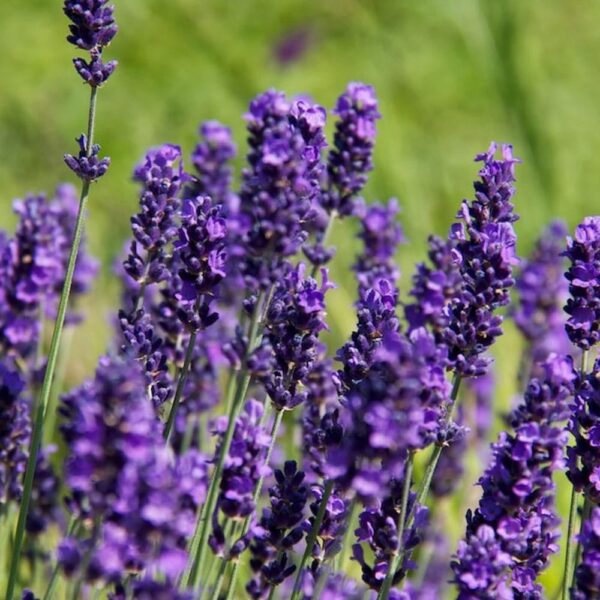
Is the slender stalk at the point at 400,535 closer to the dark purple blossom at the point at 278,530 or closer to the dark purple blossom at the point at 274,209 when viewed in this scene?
the dark purple blossom at the point at 278,530

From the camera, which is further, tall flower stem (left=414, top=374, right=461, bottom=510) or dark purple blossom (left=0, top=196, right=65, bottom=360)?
dark purple blossom (left=0, top=196, right=65, bottom=360)

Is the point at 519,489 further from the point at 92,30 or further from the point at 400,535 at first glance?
the point at 92,30

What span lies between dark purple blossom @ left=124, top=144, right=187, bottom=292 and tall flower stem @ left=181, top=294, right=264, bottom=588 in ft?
1.10

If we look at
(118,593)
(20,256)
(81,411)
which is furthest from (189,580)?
(20,256)

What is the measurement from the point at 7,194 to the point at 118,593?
4.58m

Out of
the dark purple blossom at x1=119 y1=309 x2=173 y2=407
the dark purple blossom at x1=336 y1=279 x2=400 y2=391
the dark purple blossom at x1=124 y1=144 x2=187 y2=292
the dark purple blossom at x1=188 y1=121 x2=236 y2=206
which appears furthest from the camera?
the dark purple blossom at x1=188 y1=121 x2=236 y2=206

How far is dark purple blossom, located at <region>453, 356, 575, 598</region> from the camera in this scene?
5.57ft

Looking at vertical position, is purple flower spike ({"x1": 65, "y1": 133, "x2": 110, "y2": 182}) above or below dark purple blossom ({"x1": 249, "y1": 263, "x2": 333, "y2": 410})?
above

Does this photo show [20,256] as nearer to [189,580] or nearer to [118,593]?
[189,580]

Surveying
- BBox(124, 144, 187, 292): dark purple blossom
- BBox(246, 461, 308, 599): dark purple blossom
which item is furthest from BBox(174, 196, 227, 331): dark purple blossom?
BBox(246, 461, 308, 599): dark purple blossom

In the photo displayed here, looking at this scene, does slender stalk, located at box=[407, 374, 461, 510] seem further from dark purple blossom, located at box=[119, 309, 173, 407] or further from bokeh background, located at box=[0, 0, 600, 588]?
bokeh background, located at box=[0, 0, 600, 588]

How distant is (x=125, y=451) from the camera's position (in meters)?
1.28

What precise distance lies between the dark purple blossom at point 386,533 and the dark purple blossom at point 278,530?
0.38 ft

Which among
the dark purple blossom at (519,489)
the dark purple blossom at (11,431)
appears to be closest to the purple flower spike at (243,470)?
the dark purple blossom at (519,489)
